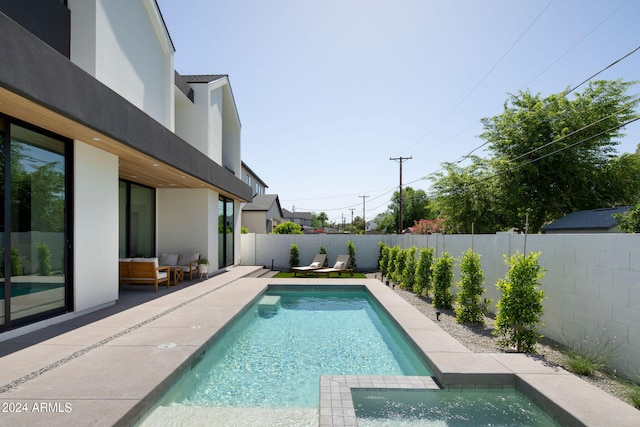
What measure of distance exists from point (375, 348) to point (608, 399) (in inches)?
131

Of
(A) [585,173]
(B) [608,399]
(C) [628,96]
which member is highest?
(C) [628,96]

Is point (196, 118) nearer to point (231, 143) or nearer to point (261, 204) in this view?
point (231, 143)

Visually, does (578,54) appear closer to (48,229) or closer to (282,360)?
(282,360)

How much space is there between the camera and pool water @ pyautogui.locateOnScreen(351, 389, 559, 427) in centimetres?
358

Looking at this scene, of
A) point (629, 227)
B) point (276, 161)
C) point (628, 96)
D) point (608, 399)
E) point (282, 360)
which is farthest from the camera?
point (276, 161)

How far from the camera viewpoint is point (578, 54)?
388 inches

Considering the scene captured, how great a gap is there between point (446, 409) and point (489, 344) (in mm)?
2194

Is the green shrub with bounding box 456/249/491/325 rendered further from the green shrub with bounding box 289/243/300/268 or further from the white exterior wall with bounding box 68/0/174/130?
the green shrub with bounding box 289/243/300/268

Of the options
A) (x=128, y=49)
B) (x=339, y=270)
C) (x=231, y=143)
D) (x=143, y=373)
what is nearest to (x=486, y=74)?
(x=339, y=270)

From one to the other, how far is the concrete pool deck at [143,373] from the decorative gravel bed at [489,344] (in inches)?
9.1

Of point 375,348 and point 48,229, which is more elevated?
point 48,229

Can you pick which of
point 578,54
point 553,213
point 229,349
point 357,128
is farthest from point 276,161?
point 229,349

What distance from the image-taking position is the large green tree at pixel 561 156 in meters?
16.4

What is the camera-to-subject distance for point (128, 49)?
320 inches
